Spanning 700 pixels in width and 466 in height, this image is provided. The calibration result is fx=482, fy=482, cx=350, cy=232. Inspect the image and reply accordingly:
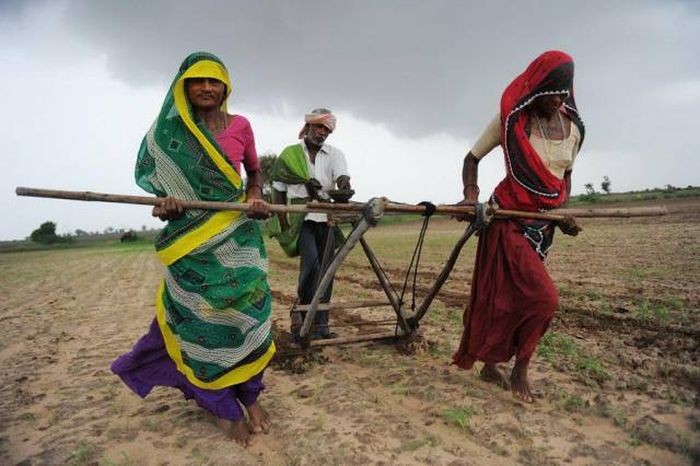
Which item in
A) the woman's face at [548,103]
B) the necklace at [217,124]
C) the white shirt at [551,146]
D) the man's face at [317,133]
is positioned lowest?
the white shirt at [551,146]

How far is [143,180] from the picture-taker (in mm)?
2832

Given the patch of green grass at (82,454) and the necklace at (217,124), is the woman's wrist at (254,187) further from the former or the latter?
the patch of green grass at (82,454)

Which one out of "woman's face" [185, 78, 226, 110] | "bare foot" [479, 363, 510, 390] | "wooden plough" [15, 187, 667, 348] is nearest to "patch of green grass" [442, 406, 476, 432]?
"bare foot" [479, 363, 510, 390]

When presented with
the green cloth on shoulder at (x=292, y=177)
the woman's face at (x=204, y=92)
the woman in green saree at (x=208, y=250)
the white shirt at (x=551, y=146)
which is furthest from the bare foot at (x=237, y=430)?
the white shirt at (x=551, y=146)

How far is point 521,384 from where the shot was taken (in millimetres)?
3133

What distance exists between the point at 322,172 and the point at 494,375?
2.55 meters

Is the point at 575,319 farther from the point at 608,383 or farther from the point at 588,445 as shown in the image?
the point at 588,445

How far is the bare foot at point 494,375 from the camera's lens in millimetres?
3354

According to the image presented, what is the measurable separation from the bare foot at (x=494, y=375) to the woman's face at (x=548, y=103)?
182cm

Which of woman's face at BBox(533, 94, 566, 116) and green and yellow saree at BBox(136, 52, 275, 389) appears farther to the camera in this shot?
woman's face at BBox(533, 94, 566, 116)

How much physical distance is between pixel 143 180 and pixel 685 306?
5.37m

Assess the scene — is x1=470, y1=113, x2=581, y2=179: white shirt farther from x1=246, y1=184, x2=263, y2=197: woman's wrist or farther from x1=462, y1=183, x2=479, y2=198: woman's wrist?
x1=246, y1=184, x2=263, y2=197: woman's wrist

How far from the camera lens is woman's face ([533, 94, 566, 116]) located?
3.12m

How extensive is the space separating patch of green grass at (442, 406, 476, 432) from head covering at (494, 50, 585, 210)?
4.48ft
